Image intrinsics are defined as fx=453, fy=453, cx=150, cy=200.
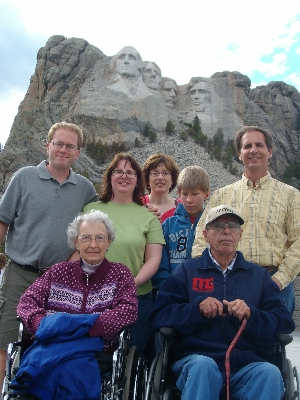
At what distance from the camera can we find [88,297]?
2.94 m

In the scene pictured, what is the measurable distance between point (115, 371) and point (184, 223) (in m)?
1.77

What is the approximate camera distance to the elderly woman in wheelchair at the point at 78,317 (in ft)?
8.11

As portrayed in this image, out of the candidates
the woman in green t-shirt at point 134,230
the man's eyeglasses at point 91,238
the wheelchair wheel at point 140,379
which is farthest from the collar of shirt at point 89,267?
the wheelchair wheel at point 140,379

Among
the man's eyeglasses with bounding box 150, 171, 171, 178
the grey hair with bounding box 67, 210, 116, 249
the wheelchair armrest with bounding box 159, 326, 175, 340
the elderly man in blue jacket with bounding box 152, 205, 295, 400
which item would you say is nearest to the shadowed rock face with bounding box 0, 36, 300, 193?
the man's eyeglasses with bounding box 150, 171, 171, 178

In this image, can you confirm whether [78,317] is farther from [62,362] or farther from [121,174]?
[121,174]

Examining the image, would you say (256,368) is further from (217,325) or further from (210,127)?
(210,127)

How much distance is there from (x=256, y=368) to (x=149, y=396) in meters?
0.66

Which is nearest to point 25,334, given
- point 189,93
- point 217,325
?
point 217,325

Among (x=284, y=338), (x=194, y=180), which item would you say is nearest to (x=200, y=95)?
(x=194, y=180)

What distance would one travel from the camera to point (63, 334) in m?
2.62

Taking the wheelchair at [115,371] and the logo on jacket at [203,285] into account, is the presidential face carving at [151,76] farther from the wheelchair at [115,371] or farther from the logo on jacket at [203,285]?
the wheelchair at [115,371]

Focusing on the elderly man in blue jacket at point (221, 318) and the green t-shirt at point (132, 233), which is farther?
the green t-shirt at point (132, 233)

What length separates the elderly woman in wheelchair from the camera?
2471 mm

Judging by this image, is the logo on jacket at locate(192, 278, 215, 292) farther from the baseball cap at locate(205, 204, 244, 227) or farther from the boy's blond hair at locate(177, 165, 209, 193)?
the boy's blond hair at locate(177, 165, 209, 193)
